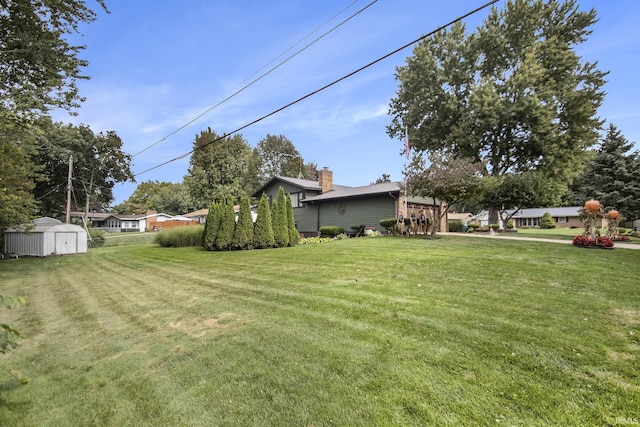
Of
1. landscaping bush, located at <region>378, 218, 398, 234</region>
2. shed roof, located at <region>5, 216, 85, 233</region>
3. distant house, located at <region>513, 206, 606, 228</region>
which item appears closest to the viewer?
landscaping bush, located at <region>378, 218, 398, 234</region>

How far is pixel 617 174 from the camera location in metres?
26.0

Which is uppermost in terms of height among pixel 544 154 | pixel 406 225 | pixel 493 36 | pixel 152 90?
pixel 493 36

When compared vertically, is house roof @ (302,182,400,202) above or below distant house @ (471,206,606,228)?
above

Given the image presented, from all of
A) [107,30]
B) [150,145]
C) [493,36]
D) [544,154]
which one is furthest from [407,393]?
[493,36]

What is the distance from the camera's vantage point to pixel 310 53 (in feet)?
26.0

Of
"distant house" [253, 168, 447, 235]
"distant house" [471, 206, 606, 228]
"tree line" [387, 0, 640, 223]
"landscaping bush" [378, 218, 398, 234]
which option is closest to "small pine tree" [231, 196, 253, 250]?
"distant house" [253, 168, 447, 235]

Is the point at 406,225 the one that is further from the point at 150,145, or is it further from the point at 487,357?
the point at 150,145

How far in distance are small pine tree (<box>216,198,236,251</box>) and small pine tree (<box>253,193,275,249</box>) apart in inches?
40.1

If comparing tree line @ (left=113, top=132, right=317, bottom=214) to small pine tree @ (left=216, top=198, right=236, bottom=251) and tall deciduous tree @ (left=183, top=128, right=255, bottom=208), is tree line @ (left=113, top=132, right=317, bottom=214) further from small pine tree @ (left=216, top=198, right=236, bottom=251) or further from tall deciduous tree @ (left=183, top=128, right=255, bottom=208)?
small pine tree @ (left=216, top=198, right=236, bottom=251)

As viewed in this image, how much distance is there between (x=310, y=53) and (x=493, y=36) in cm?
1970

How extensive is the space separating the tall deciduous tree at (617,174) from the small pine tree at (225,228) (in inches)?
1201

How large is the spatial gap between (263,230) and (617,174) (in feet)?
99.7

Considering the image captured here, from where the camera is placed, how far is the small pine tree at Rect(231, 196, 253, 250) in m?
13.3

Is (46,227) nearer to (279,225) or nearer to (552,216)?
(279,225)
